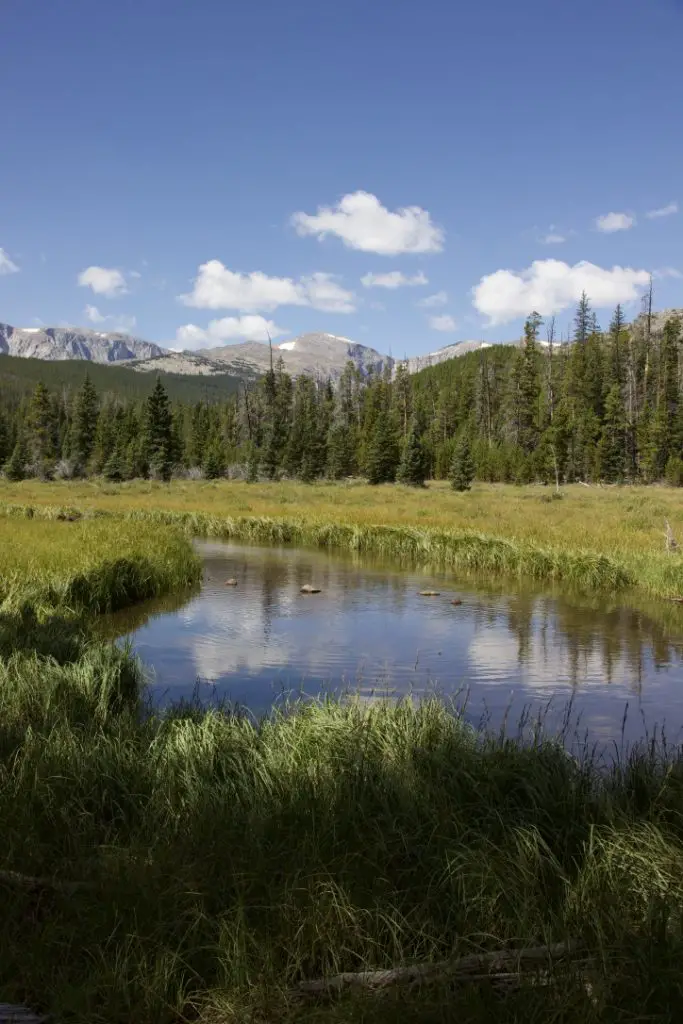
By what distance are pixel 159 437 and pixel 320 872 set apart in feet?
232

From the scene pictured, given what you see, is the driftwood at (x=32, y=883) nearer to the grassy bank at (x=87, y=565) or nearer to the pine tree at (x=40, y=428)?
the grassy bank at (x=87, y=565)

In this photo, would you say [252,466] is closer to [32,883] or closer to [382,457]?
[382,457]

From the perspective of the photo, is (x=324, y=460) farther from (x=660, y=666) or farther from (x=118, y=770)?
(x=118, y=770)

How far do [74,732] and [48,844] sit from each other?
6.97 ft

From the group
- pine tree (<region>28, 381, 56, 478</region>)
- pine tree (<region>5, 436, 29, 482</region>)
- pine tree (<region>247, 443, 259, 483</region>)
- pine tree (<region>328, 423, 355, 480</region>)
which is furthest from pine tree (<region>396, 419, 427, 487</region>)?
pine tree (<region>28, 381, 56, 478</region>)

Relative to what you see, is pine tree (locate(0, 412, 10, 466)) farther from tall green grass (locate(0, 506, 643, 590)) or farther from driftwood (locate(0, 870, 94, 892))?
driftwood (locate(0, 870, 94, 892))

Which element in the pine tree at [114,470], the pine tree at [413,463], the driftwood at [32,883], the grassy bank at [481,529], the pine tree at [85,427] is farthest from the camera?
the pine tree at [85,427]

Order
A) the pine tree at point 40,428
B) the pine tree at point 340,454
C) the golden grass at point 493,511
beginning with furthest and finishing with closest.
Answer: the pine tree at point 40,428 < the pine tree at point 340,454 < the golden grass at point 493,511

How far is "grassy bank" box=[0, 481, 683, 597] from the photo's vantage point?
2116 cm

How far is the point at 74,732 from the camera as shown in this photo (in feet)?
22.7

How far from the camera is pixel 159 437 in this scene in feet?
237

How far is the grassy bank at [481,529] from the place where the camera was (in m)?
21.2

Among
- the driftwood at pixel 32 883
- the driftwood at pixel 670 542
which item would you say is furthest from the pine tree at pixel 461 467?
the driftwood at pixel 32 883

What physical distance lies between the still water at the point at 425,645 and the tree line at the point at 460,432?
40.7 metres
